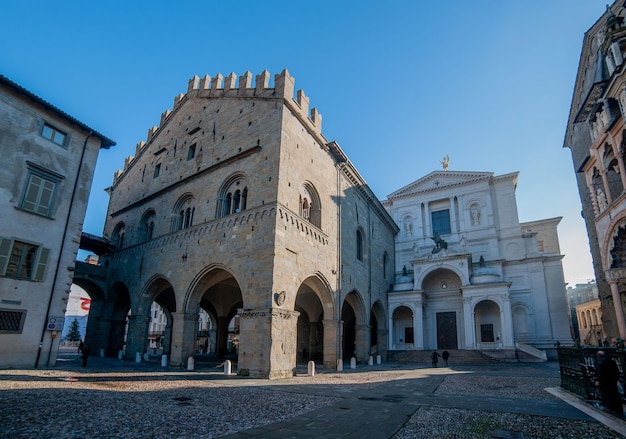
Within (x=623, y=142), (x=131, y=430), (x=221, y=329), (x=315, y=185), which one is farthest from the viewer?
(x=221, y=329)

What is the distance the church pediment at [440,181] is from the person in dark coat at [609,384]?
2955 centimetres

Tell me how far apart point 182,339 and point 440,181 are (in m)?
29.4

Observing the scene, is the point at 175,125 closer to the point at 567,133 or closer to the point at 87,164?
the point at 87,164

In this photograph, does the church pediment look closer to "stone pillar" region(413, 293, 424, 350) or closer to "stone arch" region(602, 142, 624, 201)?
"stone pillar" region(413, 293, 424, 350)

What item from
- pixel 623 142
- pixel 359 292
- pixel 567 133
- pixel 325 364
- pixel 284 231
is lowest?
pixel 325 364

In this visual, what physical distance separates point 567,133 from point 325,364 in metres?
20.9

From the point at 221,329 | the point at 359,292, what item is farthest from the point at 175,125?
the point at 359,292

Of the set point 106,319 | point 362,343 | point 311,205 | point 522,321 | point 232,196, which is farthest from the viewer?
point 522,321

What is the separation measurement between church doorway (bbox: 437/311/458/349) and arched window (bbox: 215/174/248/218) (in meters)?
21.6

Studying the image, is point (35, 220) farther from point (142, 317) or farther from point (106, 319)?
point (106, 319)

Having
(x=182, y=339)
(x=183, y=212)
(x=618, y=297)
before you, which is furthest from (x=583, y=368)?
(x=183, y=212)

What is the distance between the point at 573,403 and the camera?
8.40m

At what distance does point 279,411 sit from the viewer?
783 centimetres

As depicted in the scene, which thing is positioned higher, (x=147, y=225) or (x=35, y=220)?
(x=147, y=225)
